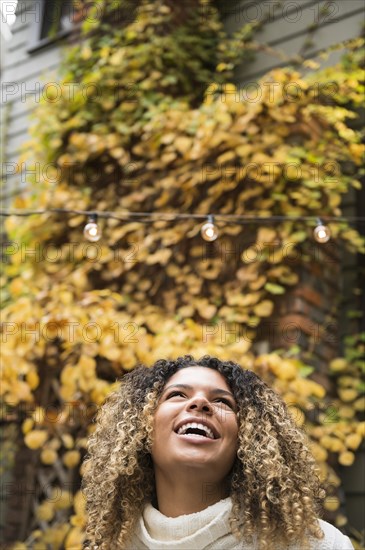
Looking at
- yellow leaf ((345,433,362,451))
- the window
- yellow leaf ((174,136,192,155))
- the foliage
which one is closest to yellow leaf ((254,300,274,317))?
the foliage

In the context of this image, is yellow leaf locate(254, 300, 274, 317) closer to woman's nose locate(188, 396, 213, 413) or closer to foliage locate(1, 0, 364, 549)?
foliage locate(1, 0, 364, 549)

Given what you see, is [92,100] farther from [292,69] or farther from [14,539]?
[14,539]

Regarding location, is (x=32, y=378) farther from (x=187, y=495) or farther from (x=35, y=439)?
(x=187, y=495)

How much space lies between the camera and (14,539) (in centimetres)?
440

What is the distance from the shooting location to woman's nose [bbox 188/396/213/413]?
2.02 metres

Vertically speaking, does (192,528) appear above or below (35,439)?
above

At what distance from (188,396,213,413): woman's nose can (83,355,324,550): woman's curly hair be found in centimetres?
16

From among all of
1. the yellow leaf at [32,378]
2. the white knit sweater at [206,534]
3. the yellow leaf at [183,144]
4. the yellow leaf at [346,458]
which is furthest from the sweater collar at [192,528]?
the yellow leaf at [183,144]

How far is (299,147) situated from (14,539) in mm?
2862

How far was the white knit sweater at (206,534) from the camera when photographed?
1929 mm

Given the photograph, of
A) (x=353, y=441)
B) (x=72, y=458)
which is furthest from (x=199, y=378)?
(x=72, y=458)

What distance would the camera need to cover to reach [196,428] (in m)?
1.99

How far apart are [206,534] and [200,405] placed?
337 mm

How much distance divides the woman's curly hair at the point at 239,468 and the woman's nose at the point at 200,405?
0.16 m
